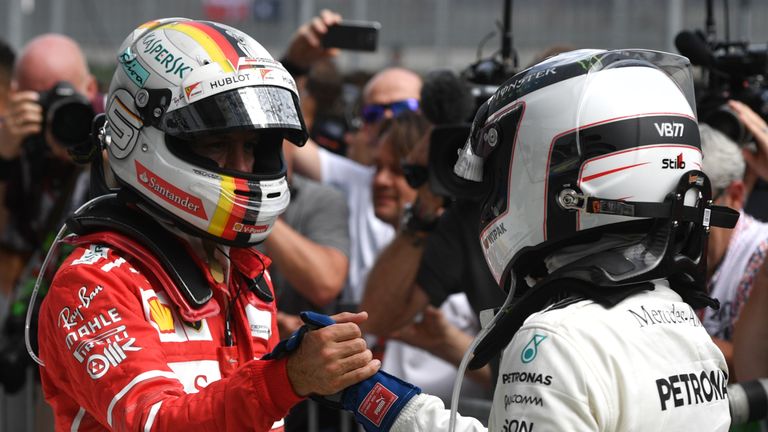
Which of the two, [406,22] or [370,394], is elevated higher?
[370,394]

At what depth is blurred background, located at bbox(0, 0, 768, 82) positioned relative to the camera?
7.77 m

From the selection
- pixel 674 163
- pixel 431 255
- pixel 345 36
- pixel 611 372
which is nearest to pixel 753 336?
pixel 431 255

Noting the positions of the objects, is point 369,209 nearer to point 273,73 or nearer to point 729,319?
point 729,319

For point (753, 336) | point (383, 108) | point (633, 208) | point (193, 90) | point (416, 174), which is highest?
point (193, 90)

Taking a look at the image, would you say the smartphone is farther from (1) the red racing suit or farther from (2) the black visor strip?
(2) the black visor strip

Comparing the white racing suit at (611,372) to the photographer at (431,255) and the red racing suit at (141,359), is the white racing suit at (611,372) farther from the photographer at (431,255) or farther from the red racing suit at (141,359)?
the photographer at (431,255)

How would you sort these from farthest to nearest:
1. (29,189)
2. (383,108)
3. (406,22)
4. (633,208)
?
(406,22) < (383,108) < (29,189) < (633,208)

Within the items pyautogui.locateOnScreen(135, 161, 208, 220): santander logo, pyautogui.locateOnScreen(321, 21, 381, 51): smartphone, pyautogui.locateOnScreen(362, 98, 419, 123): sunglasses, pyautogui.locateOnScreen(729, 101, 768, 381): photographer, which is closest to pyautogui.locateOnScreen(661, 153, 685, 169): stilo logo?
pyautogui.locateOnScreen(135, 161, 208, 220): santander logo

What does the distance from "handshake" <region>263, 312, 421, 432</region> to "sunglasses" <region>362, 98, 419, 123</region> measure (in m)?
2.92

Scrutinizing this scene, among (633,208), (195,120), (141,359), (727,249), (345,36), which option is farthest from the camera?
(345,36)

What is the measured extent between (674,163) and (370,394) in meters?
0.79

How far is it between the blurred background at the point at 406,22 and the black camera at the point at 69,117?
4512 millimetres

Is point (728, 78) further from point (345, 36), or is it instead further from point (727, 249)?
point (345, 36)

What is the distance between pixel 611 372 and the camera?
6.09 feet
